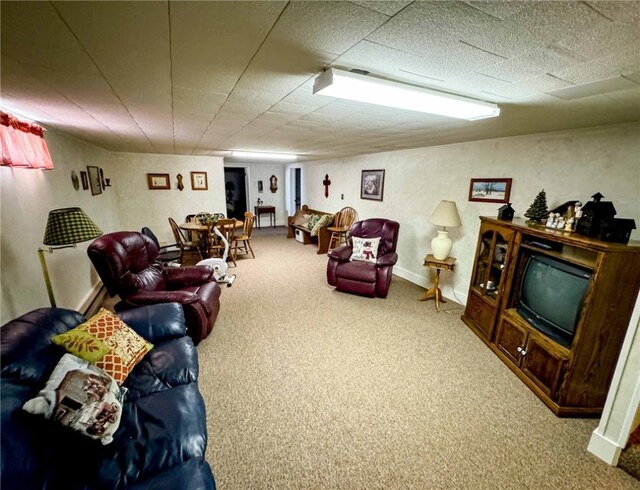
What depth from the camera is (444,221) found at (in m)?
3.26

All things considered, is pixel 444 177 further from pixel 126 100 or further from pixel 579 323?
pixel 126 100

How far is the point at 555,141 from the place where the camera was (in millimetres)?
2549

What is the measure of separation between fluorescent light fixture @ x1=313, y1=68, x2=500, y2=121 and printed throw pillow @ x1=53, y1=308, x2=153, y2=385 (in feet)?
6.14

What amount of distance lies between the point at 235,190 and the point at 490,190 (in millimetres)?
7257

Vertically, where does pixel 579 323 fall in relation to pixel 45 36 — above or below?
below

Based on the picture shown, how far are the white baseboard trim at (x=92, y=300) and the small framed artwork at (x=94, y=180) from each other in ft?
4.73

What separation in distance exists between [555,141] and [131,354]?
3.94 metres

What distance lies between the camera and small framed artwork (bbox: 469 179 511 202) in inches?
118

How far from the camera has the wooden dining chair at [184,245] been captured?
504 centimetres

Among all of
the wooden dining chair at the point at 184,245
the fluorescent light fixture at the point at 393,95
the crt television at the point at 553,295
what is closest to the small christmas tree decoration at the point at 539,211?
the crt television at the point at 553,295

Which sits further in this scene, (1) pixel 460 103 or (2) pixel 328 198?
(2) pixel 328 198

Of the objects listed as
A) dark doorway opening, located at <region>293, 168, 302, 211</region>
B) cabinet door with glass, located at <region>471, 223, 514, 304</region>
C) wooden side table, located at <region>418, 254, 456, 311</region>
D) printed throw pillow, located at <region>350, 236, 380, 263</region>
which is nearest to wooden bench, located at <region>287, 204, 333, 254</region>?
dark doorway opening, located at <region>293, 168, 302, 211</region>

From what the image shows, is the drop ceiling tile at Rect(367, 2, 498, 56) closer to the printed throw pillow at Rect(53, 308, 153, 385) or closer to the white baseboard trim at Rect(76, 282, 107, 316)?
the printed throw pillow at Rect(53, 308, 153, 385)

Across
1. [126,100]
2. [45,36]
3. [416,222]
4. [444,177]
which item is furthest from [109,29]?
[416,222]
